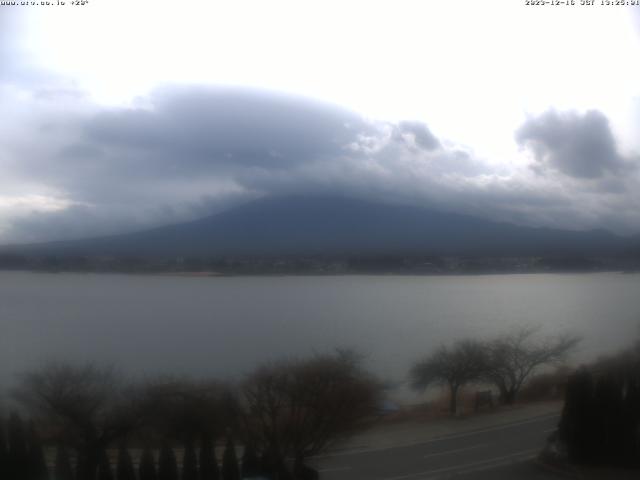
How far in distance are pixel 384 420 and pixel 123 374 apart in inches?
75.8

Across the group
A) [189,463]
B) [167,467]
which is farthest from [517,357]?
[167,467]

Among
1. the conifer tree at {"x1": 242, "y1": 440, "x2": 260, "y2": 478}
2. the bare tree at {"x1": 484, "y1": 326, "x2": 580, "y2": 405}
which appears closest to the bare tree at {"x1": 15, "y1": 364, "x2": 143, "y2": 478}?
the conifer tree at {"x1": 242, "y1": 440, "x2": 260, "y2": 478}

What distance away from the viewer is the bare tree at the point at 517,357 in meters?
4.55

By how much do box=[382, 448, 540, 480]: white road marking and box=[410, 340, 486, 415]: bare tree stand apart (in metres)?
0.43

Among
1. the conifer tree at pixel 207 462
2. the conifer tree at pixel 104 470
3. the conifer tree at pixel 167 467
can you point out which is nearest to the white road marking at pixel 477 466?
the conifer tree at pixel 207 462

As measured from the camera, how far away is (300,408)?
393 cm

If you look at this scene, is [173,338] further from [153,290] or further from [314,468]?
[314,468]

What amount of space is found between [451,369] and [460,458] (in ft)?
2.15

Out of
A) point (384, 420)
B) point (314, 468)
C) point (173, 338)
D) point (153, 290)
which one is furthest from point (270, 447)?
point (153, 290)

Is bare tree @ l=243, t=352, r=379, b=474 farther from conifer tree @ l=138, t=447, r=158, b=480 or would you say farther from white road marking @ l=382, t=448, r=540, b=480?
conifer tree @ l=138, t=447, r=158, b=480

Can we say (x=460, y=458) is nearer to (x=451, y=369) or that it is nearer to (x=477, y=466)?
(x=477, y=466)

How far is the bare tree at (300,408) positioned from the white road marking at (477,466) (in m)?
0.52

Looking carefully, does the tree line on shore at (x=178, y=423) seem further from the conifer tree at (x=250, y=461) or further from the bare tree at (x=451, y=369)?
the bare tree at (x=451, y=369)

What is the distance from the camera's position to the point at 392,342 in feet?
14.8
